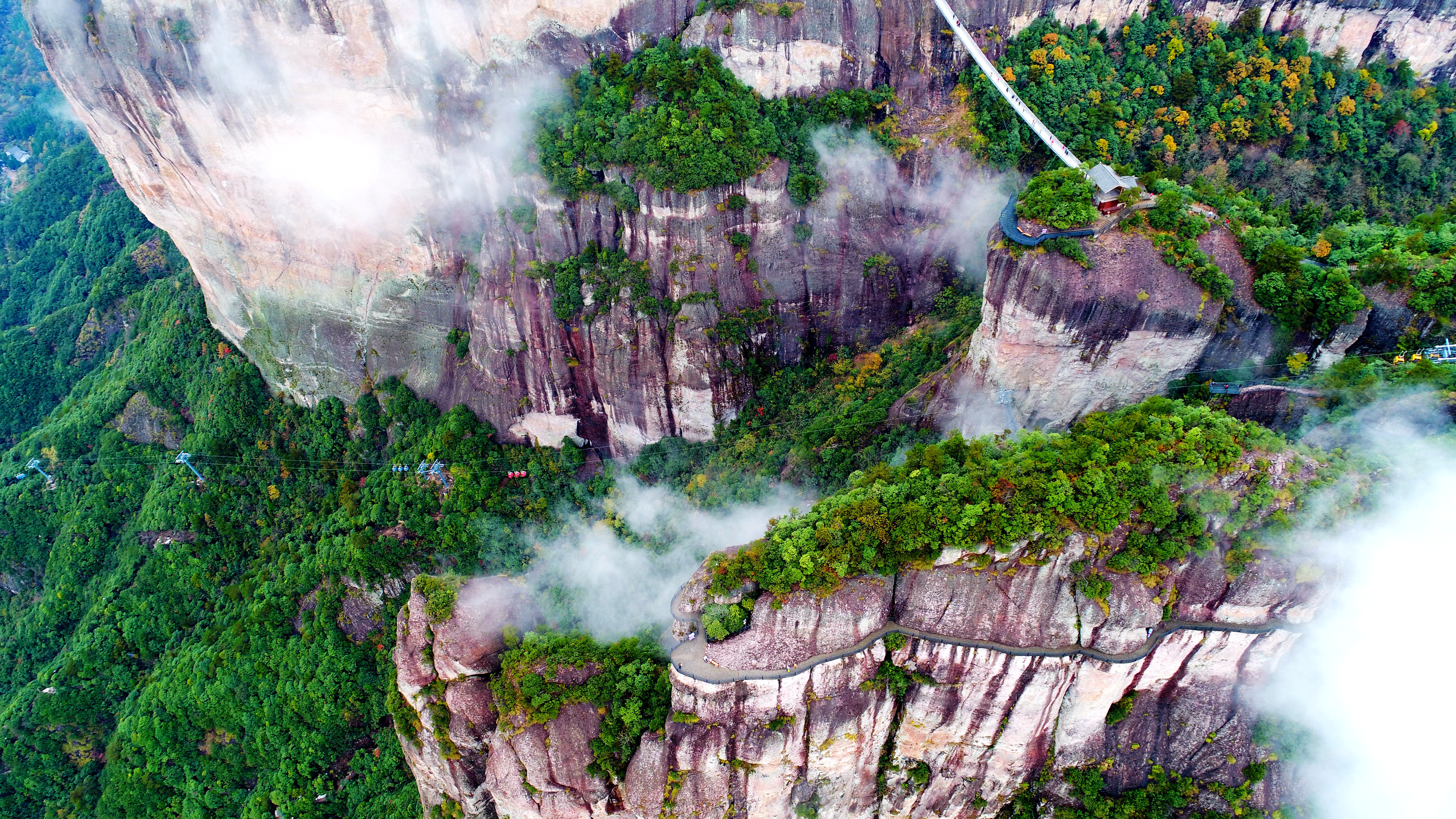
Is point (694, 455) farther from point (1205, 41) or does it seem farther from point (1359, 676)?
point (1205, 41)

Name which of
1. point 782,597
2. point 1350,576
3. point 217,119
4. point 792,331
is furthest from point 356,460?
point 1350,576

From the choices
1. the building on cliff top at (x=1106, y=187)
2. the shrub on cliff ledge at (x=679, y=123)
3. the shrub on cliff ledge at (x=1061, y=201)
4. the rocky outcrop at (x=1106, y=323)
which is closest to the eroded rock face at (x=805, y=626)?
the rocky outcrop at (x=1106, y=323)

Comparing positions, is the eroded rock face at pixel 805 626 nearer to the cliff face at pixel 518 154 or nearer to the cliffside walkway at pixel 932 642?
the cliffside walkway at pixel 932 642

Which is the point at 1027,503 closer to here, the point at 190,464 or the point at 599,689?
the point at 599,689

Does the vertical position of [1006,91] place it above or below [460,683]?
above

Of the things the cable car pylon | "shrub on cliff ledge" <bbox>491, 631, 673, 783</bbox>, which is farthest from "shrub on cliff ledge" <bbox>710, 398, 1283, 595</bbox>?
the cable car pylon

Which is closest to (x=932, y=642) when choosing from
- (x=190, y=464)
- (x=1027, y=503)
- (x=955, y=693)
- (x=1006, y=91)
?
(x=955, y=693)

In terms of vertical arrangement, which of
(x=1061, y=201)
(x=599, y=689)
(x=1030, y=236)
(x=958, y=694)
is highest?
(x=1061, y=201)
